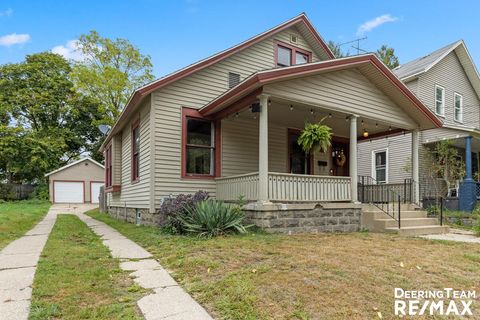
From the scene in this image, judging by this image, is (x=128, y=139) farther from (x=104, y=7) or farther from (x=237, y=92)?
(x=104, y=7)

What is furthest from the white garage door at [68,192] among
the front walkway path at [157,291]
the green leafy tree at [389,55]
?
the green leafy tree at [389,55]

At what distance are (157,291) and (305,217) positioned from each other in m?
5.14

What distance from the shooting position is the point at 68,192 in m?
29.4

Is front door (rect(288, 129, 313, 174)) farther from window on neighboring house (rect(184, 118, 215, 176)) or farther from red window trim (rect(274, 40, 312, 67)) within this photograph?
window on neighboring house (rect(184, 118, 215, 176))

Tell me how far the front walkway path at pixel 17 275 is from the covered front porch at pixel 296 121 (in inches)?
172

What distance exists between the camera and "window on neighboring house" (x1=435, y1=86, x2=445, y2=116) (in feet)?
55.9

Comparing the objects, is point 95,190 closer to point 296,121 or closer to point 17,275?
point 296,121

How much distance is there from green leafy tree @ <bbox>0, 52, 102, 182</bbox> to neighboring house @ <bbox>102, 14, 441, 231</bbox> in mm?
22526

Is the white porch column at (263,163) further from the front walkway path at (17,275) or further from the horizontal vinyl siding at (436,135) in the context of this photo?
the horizontal vinyl siding at (436,135)

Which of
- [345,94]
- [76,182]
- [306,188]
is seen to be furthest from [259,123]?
[76,182]

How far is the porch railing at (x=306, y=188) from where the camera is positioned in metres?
7.97

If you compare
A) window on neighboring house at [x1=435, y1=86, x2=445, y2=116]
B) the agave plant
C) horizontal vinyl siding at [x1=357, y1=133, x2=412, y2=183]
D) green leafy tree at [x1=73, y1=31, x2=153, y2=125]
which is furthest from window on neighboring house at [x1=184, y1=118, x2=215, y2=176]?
green leafy tree at [x1=73, y1=31, x2=153, y2=125]

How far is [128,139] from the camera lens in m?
A: 12.2

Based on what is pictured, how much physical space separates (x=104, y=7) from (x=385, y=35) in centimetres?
2551
